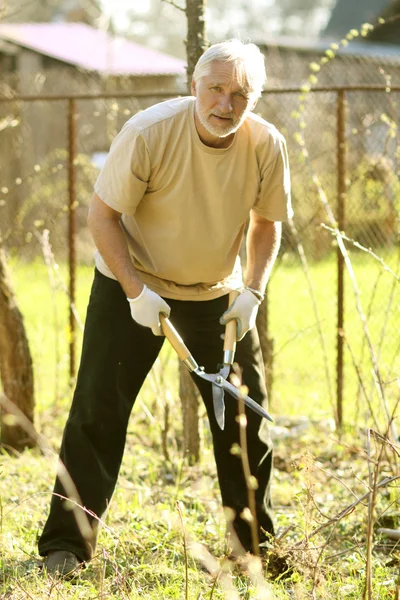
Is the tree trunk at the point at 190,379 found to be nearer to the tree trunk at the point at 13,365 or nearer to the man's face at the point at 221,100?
the tree trunk at the point at 13,365

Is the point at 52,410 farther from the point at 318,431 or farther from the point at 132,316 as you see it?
the point at 132,316

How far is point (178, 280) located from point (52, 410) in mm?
2610

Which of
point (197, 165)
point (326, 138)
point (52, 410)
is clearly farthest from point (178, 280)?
point (326, 138)

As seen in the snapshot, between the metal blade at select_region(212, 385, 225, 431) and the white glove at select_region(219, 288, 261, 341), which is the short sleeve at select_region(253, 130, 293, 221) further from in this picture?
the metal blade at select_region(212, 385, 225, 431)

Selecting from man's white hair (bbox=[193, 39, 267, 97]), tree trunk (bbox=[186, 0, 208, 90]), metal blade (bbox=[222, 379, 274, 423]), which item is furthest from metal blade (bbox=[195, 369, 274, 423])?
tree trunk (bbox=[186, 0, 208, 90])

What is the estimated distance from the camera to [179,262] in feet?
10.5

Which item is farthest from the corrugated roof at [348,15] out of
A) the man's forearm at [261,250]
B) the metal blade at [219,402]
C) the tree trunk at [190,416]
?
the metal blade at [219,402]

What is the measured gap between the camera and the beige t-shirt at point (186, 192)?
3.04 meters

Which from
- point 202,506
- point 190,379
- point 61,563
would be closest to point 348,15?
point 190,379

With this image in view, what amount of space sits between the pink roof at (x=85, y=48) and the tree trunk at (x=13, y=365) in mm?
13612

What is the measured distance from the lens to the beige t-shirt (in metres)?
3.04

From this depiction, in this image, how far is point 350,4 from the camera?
28.4 meters

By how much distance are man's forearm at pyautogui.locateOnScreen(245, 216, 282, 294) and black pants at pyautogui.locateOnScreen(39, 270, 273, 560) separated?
0.17 meters

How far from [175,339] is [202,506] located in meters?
1.23
